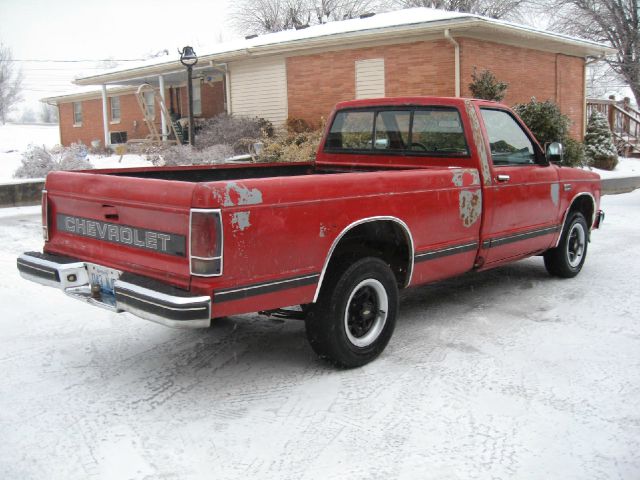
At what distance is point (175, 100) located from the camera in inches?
1080

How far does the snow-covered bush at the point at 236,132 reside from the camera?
19.3 meters

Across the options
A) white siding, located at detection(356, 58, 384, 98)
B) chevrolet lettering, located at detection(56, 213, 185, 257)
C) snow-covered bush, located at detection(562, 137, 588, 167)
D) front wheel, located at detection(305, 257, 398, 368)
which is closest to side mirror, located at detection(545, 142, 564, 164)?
front wheel, located at detection(305, 257, 398, 368)

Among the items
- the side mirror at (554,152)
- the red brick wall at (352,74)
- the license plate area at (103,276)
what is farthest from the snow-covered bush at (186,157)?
the license plate area at (103,276)

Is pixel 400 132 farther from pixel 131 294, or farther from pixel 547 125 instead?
pixel 547 125

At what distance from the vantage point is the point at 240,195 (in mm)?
3535

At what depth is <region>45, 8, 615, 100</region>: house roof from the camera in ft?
52.9

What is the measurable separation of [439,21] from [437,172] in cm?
1225

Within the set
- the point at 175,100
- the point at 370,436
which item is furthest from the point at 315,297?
the point at 175,100

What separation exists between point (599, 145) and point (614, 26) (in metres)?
10.1

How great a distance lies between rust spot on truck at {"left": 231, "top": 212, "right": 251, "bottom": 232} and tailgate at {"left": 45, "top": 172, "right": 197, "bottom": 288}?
0.25 meters

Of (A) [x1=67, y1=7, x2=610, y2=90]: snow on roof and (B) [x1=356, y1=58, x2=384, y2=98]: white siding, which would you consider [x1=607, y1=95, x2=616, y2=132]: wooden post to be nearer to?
(A) [x1=67, y1=7, x2=610, y2=90]: snow on roof

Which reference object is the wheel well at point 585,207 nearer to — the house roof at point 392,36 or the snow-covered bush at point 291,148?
the snow-covered bush at point 291,148

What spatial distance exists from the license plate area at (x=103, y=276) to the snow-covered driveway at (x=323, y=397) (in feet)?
2.06

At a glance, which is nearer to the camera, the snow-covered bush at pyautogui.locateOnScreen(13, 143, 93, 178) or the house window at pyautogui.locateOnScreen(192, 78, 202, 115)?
the snow-covered bush at pyautogui.locateOnScreen(13, 143, 93, 178)
